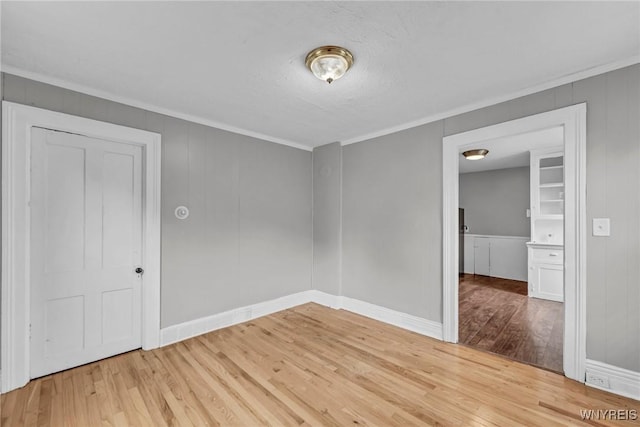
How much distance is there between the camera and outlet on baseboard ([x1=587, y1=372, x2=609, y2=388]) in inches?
83.4

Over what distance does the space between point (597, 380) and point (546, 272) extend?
301 centimetres

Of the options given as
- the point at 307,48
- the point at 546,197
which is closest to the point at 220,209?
the point at 307,48

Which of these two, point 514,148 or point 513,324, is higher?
point 514,148

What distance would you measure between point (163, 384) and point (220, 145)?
8.37 feet

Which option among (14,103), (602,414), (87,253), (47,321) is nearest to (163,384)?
(47,321)

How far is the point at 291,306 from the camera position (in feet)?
13.6

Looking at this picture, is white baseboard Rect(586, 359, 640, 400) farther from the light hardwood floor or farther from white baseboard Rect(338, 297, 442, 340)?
white baseboard Rect(338, 297, 442, 340)

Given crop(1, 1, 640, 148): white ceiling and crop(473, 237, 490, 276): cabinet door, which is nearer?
crop(1, 1, 640, 148): white ceiling

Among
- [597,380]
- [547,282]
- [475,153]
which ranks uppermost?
[475,153]

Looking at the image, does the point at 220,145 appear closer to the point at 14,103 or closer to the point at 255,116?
the point at 255,116

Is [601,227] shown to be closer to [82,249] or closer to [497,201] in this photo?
[82,249]

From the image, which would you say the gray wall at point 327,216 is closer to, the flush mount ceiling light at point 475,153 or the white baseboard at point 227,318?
the white baseboard at point 227,318

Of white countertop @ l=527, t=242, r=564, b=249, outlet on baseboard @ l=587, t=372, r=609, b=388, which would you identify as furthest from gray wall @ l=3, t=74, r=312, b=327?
white countertop @ l=527, t=242, r=564, b=249

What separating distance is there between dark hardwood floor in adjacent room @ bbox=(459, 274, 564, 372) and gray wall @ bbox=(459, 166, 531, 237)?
5.35 ft
